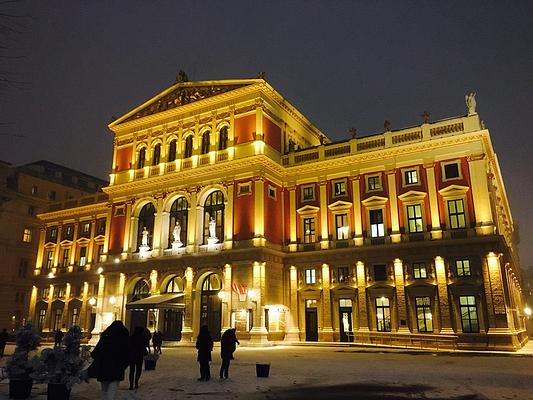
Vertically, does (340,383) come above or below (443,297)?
below

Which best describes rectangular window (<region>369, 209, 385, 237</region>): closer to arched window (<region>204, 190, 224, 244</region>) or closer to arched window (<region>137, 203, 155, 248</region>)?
arched window (<region>204, 190, 224, 244</region>)

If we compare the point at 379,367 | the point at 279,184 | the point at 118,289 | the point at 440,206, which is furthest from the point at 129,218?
the point at 379,367

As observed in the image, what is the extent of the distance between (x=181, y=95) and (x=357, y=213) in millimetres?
20125

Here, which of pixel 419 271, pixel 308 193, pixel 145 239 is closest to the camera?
pixel 419 271

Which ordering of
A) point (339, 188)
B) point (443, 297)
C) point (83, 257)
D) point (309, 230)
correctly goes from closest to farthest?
point (443, 297)
point (339, 188)
point (309, 230)
point (83, 257)

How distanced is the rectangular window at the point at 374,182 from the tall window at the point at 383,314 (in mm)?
8655

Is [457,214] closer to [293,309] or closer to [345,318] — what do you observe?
[345,318]

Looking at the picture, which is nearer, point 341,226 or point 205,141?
point 341,226

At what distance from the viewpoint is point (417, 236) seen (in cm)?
3319

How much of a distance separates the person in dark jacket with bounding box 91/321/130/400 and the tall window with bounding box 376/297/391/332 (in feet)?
88.4

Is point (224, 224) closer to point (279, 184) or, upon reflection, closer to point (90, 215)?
point (279, 184)

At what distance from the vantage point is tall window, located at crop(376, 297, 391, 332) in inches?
1293

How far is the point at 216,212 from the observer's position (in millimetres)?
38844

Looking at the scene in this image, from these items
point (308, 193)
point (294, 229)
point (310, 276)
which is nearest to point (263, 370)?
point (310, 276)
